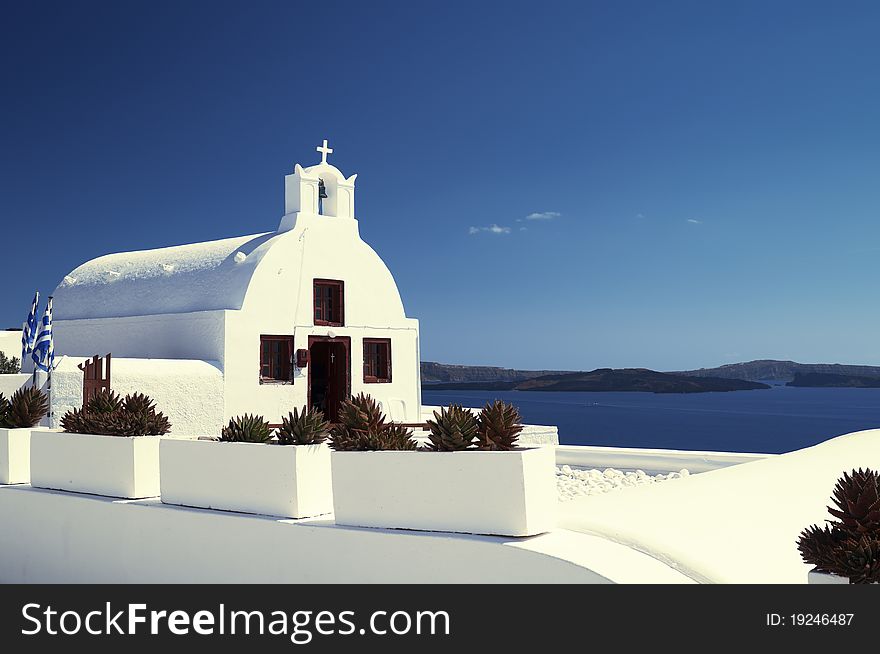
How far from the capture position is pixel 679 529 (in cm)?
802

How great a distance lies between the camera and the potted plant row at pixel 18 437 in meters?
10.4

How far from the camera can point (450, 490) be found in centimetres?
679

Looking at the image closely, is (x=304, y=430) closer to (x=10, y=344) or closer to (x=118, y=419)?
(x=118, y=419)

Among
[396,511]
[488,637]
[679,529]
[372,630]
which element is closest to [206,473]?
[396,511]

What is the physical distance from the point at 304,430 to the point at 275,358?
30.0ft

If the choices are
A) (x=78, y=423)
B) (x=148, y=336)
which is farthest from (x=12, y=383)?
(x=78, y=423)

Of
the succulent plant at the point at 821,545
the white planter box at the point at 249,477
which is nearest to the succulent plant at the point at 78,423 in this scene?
the white planter box at the point at 249,477

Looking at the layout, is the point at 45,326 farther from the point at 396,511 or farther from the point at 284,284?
the point at 396,511

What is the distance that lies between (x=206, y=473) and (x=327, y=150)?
11639 mm

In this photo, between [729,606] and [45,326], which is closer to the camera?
[729,606]

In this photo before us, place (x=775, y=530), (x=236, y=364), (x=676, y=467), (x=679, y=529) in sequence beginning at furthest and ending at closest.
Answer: (x=236, y=364) → (x=676, y=467) → (x=775, y=530) → (x=679, y=529)

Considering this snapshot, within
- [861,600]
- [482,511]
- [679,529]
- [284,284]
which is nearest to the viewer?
[861,600]

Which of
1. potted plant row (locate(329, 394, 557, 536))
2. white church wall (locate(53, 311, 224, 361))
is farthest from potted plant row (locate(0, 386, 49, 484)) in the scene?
potted plant row (locate(329, 394, 557, 536))

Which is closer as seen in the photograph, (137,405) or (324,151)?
(137,405)
